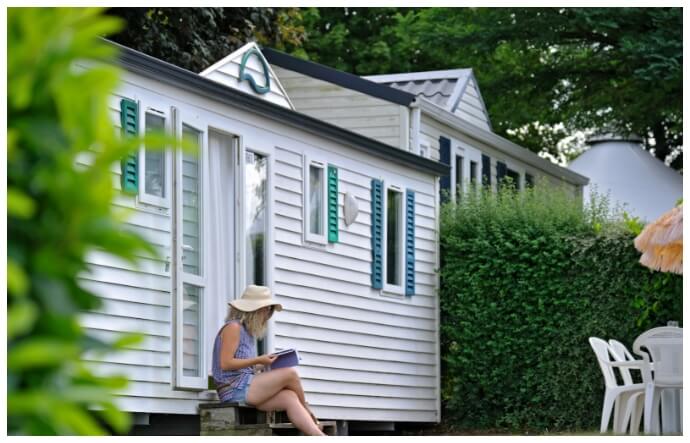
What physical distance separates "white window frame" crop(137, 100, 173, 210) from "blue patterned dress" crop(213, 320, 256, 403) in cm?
100

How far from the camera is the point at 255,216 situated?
11.1 m

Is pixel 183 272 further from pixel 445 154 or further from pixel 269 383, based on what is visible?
pixel 445 154

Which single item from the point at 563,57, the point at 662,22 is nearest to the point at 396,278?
the point at 662,22

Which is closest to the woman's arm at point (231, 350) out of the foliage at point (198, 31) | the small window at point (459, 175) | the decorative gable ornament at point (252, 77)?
the decorative gable ornament at point (252, 77)

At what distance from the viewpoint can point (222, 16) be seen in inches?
791

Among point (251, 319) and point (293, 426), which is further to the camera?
point (251, 319)

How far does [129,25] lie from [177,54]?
31.6 inches

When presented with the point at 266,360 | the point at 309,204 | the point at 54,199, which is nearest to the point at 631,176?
the point at 309,204

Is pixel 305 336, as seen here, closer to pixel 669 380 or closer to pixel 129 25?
pixel 669 380

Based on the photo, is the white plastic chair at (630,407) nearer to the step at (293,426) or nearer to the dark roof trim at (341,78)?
the step at (293,426)

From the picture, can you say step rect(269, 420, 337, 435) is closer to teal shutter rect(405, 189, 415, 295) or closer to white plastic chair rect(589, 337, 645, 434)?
white plastic chair rect(589, 337, 645, 434)

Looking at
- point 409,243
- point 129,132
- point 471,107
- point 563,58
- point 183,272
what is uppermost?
point 563,58

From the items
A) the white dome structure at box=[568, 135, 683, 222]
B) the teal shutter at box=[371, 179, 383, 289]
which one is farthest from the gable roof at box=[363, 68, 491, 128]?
the teal shutter at box=[371, 179, 383, 289]

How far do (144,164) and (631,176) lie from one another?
16467 millimetres
